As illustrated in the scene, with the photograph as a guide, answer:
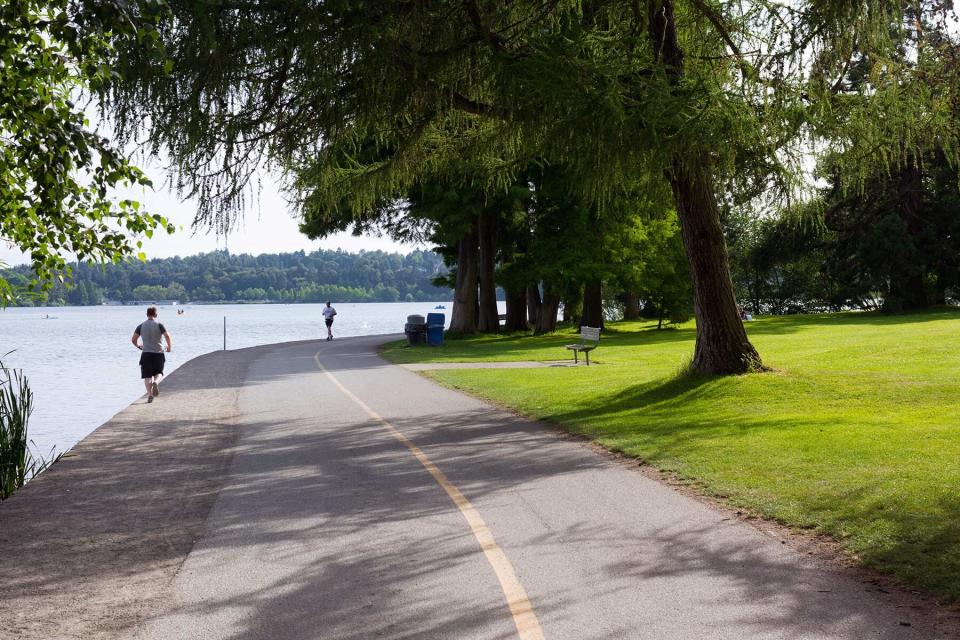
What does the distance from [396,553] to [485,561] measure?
74cm

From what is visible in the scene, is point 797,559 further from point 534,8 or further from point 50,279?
point 534,8

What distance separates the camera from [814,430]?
42.1 feet

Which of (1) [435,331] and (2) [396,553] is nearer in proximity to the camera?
(2) [396,553]

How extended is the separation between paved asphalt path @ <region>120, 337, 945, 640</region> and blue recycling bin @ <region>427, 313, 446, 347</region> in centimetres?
2643

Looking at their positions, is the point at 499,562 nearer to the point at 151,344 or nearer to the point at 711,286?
A: the point at 711,286

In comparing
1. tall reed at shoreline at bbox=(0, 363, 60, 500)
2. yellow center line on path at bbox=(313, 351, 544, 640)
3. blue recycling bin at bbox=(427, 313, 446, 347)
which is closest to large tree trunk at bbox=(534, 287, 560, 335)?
blue recycling bin at bbox=(427, 313, 446, 347)

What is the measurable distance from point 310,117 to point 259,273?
160976 mm

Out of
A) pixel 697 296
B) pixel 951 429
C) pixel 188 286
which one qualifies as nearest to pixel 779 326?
pixel 697 296

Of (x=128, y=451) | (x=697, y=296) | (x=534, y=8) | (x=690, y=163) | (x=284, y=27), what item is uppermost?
(x=534, y=8)

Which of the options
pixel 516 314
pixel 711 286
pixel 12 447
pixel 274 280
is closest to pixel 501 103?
pixel 711 286

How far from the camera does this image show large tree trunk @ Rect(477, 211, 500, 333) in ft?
145

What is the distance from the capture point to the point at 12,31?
23.6 ft

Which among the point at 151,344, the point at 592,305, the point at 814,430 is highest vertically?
the point at 592,305

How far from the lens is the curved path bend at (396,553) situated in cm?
557
